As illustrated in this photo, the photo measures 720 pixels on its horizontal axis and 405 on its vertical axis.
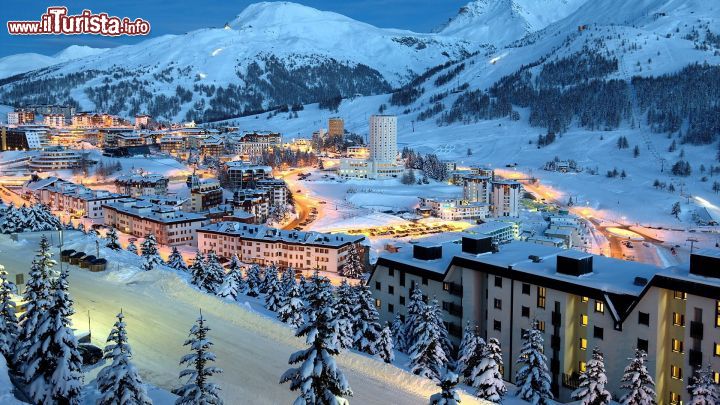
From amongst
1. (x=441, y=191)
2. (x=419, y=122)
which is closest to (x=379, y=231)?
(x=441, y=191)

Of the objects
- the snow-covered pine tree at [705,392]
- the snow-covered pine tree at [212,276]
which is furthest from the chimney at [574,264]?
the snow-covered pine tree at [212,276]

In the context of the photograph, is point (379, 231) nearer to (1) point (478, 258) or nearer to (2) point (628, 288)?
(1) point (478, 258)

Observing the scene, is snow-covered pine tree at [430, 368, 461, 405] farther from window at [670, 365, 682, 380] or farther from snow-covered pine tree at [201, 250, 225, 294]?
snow-covered pine tree at [201, 250, 225, 294]

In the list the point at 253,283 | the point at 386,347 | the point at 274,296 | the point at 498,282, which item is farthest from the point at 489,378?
the point at 253,283

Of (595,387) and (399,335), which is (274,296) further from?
(595,387)

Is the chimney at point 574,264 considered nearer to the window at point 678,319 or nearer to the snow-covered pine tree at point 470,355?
the window at point 678,319

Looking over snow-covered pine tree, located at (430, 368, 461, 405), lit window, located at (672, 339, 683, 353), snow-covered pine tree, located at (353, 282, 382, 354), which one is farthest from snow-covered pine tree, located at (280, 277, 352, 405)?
lit window, located at (672, 339, 683, 353)
